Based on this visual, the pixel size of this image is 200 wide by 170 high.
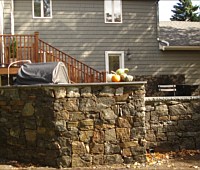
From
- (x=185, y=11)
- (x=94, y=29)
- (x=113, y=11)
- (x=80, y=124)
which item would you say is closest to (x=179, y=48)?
(x=113, y=11)

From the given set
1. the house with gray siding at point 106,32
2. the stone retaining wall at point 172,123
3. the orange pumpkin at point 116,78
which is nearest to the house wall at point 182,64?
the house with gray siding at point 106,32

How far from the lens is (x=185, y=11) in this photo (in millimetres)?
39531

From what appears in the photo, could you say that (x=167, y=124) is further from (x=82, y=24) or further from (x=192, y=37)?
(x=192, y=37)

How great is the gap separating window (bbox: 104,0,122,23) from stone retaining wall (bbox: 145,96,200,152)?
6.78 m

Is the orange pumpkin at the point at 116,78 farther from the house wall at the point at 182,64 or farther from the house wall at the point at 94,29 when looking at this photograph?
A: the house wall at the point at 182,64

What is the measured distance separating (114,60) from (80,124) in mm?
7681

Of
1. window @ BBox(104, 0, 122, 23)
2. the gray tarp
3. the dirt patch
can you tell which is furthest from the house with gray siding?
the dirt patch

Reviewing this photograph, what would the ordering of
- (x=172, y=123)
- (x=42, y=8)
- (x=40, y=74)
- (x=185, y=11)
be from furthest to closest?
(x=185, y=11) < (x=42, y=8) < (x=172, y=123) < (x=40, y=74)

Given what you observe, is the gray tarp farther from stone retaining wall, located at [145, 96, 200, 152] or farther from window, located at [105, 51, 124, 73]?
window, located at [105, 51, 124, 73]

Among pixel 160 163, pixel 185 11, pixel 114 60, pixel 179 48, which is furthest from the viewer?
pixel 185 11

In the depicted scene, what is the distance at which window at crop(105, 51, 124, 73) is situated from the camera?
44.1 feet

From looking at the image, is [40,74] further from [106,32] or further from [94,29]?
[106,32]

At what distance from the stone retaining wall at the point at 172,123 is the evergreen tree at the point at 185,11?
33.1 metres

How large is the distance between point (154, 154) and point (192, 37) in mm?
9606
